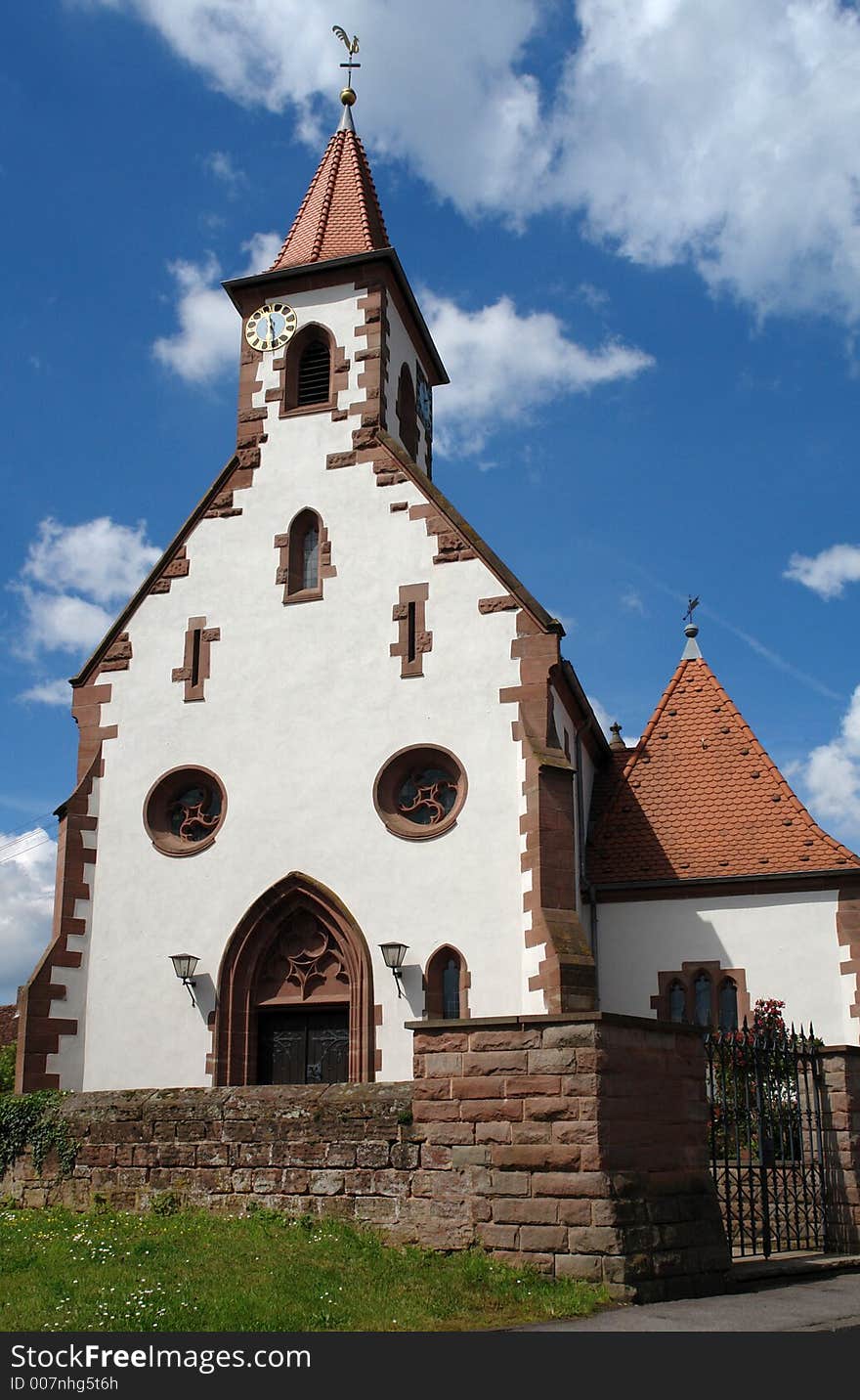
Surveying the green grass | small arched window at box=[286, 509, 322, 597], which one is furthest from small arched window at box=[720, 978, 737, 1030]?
the green grass

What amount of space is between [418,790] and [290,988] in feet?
10.8

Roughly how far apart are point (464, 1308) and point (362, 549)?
42.4 ft

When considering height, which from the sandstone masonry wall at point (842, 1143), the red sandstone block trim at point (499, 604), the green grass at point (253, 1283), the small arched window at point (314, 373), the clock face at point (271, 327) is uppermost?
the clock face at point (271, 327)

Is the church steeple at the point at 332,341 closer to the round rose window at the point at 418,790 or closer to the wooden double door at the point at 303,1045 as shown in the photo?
the round rose window at the point at 418,790

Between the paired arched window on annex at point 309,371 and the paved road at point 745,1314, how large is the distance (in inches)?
615

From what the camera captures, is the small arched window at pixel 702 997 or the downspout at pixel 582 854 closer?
the small arched window at pixel 702 997

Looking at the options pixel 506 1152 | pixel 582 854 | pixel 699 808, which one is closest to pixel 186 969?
pixel 582 854

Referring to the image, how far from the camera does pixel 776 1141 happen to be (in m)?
13.6

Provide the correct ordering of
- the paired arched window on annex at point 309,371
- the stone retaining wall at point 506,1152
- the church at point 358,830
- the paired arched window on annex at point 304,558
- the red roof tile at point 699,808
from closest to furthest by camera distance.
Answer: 1. the stone retaining wall at point 506,1152
2. the church at point 358,830
3. the red roof tile at point 699,808
4. the paired arched window on annex at point 304,558
5. the paired arched window on annex at point 309,371

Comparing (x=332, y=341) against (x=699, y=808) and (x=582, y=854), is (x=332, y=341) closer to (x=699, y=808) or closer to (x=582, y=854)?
(x=582, y=854)

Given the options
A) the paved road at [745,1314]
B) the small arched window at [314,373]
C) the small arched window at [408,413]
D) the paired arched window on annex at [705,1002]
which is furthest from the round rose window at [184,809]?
the paved road at [745,1314]

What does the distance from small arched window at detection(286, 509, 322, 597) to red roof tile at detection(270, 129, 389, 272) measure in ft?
17.1

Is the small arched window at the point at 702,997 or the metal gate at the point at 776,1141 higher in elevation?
the small arched window at the point at 702,997

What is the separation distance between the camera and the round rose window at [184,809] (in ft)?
64.4
